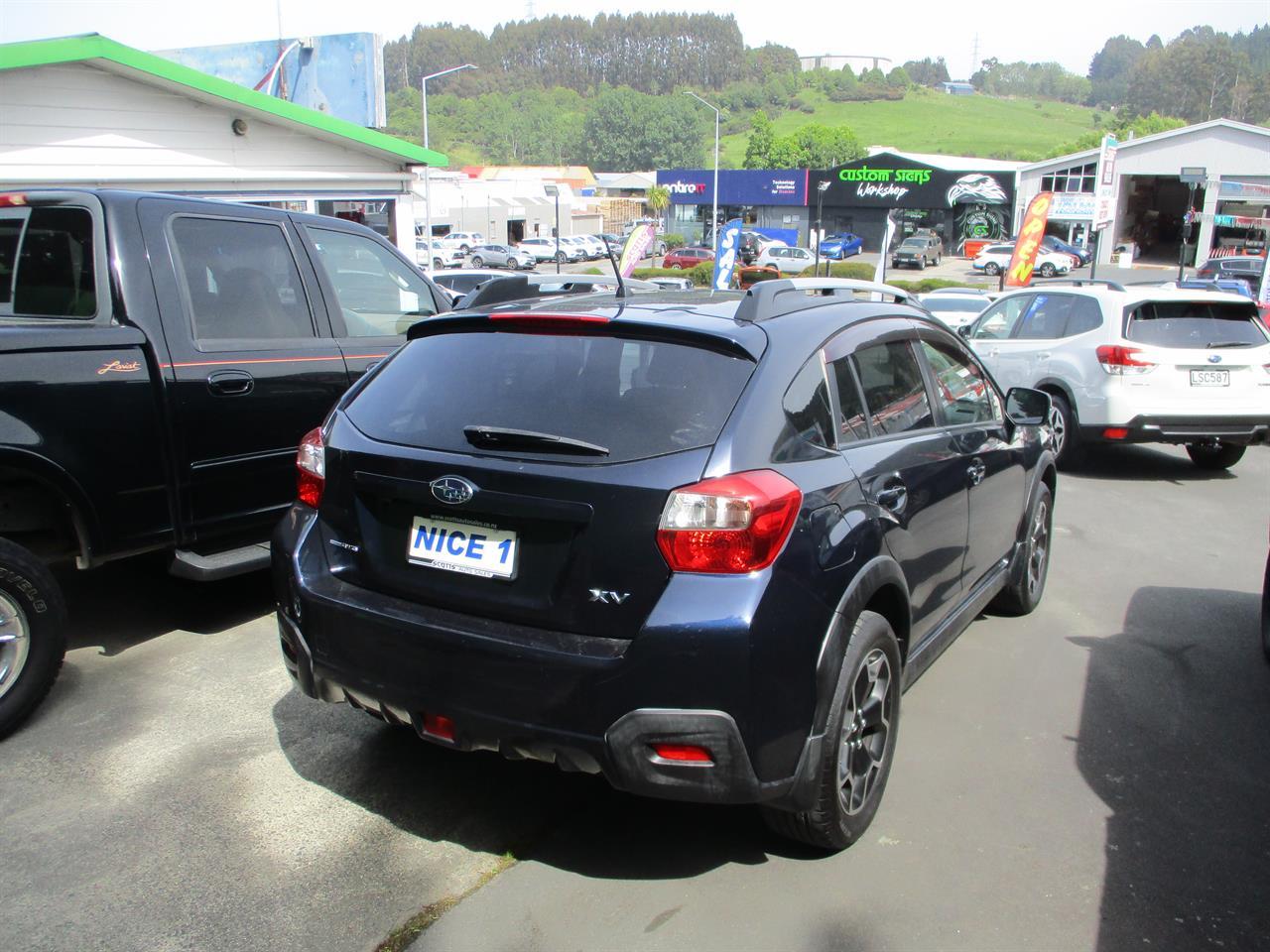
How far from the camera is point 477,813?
3.59m

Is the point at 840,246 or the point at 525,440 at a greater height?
the point at 525,440

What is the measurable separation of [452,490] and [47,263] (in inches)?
119

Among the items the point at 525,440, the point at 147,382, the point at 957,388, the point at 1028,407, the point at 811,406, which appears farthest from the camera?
the point at 1028,407

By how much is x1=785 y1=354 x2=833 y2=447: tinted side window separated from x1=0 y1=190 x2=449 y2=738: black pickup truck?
2782 millimetres

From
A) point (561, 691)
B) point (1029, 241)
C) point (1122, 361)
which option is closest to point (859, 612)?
point (561, 691)

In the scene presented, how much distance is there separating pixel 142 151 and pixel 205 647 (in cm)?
1058

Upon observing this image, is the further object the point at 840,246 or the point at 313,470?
the point at 840,246

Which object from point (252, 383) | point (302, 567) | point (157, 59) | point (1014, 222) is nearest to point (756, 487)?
point (302, 567)

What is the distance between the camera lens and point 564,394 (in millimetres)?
A: 3156

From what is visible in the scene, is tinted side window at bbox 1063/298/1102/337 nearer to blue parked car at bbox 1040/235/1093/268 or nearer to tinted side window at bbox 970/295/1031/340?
tinted side window at bbox 970/295/1031/340

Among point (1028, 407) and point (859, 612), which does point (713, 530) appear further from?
point (1028, 407)

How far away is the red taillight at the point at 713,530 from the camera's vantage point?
2807mm

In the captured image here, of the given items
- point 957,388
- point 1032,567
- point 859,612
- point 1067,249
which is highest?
point 957,388

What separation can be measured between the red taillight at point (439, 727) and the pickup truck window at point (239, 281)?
2550 millimetres
